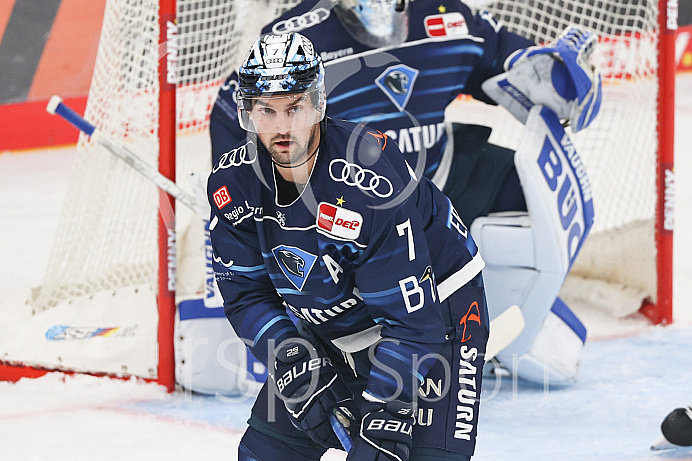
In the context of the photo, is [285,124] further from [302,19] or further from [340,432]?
[302,19]

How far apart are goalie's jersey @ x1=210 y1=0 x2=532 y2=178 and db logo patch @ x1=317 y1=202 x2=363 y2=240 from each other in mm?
1295

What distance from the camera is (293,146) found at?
1558 mm

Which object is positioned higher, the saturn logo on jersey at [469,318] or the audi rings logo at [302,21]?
the audi rings logo at [302,21]

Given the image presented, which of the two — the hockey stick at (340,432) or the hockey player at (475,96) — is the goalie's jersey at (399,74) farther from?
the hockey stick at (340,432)

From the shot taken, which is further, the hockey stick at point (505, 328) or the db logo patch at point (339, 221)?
the hockey stick at point (505, 328)

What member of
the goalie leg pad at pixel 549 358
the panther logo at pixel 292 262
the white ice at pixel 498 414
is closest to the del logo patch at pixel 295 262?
the panther logo at pixel 292 262

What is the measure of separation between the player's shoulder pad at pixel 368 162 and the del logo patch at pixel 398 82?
120cm

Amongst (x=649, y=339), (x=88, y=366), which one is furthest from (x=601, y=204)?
(x=88, y=366)

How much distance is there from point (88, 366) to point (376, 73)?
1392 millimetres

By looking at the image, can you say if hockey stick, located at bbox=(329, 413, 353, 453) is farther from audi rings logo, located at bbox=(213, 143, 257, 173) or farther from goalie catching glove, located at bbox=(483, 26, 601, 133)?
goalie catching glove, located at bbox=(483, 26, 601, 133)

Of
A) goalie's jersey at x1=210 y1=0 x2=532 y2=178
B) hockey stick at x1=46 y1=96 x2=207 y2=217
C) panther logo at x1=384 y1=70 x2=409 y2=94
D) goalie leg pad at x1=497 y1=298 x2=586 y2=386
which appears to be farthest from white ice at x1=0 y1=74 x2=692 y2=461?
panther logo at x1=384 y1=70 x2=409 y2=94

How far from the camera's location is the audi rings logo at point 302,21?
2.83 m

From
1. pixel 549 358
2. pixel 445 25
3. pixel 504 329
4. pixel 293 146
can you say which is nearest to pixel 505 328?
pixel 504 329

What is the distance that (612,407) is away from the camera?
2906mm
